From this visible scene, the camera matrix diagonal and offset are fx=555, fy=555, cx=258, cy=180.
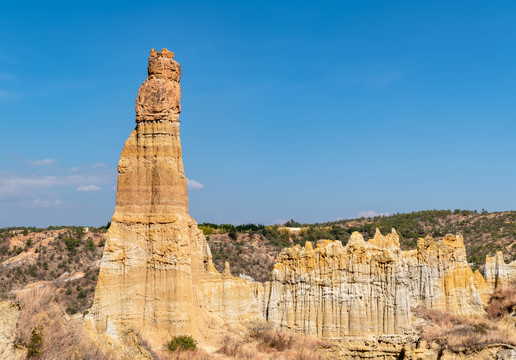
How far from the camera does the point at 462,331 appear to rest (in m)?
30.1

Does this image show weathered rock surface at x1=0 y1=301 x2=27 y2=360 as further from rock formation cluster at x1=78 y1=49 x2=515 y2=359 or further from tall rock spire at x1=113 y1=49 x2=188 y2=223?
tall rock spire at x1=113 y1=49 x2=188 y2=223

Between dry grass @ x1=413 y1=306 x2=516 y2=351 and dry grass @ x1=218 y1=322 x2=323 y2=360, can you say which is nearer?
dry grass @ x1=218 y1=322 x2=323 y2=360

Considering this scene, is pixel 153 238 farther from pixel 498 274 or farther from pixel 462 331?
pixel 498 274

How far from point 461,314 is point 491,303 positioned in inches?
122

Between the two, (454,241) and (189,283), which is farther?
(454,241)

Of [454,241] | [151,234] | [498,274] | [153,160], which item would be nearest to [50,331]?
[151,234]

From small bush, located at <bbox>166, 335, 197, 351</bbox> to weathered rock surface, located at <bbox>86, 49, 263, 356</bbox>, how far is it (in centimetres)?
36

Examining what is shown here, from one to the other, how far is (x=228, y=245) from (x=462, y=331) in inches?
1428

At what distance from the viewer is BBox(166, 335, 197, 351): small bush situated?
74.1 feet

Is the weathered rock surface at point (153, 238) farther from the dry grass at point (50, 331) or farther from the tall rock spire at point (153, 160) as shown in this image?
the dry grass at point (50, 331)

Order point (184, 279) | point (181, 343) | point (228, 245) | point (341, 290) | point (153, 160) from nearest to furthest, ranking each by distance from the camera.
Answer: point (181, 343), point (184, 279), point (153, 160), point (341, 290), point (228, 245)

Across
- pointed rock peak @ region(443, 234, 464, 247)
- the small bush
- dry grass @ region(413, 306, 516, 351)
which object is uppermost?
pointed rock peak @ region(443, 234, 464, 247)

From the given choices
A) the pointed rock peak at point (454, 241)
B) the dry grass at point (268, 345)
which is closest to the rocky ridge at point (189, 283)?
the dry grass at point (268, 345)

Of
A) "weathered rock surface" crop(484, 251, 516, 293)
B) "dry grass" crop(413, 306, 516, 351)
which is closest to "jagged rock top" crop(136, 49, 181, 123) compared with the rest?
"dry grass" crop(413, 306, 516, 351)
